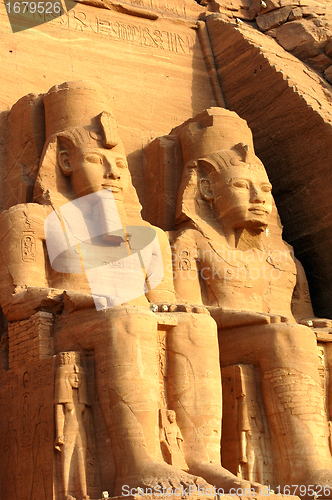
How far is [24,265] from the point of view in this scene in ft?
24.2

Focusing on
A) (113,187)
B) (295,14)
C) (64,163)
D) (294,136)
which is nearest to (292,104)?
(294,136)

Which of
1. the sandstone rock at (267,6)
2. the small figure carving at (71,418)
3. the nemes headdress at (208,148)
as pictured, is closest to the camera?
the small figure carving at (71,418)

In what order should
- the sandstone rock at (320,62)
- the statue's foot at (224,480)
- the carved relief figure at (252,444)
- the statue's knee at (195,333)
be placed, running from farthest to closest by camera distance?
the sandstone rock at (320,62) → the carved relief figure at (252,444) → the statue's knee at (195,333) → the statue's foot at (224,480)

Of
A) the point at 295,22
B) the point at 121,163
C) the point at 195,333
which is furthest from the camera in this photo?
the point at 295,22

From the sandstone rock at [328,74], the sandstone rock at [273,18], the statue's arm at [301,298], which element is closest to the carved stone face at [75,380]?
the statue's arm at [301,298]

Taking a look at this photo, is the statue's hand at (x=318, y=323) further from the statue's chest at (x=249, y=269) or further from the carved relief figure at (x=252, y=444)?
the carved relief figure at (x=252, y=444)

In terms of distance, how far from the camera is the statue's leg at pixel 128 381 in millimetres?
6293

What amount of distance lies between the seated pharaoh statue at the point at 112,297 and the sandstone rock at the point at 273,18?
3599 millimetres

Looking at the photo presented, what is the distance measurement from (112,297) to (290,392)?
67.8 inches

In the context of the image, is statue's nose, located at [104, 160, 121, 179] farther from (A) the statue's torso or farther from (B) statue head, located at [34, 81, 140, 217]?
(A) the statue's torso

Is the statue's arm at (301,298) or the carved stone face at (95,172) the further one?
the statue's arm at (301,298)

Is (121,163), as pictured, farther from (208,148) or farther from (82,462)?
(82,462)

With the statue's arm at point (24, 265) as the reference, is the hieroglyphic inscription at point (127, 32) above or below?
above

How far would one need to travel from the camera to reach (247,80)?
10.7 metres
